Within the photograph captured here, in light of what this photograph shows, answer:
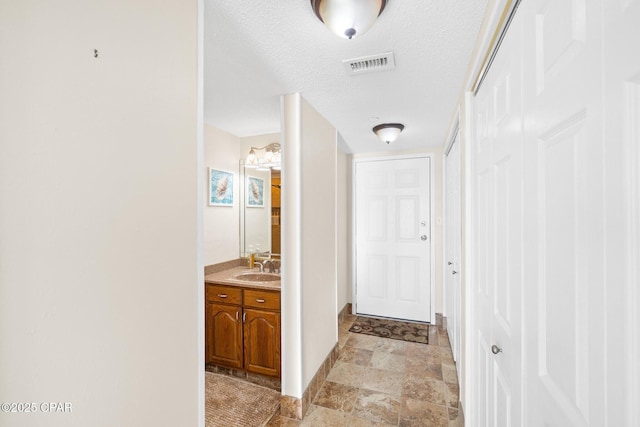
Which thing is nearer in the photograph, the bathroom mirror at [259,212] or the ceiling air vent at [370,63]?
the ceiling air vent at [370,63]

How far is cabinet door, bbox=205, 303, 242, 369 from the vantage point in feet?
7.98

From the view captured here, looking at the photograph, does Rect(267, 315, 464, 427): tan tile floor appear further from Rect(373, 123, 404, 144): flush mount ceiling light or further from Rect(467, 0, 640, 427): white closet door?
Rect(373, 123, 404, 144): flush mount ceiling light

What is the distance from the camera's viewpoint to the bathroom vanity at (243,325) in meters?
2.31

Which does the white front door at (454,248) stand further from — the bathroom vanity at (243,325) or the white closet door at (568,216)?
the bathroom vanity at (243,325)

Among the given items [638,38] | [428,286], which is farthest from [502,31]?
[428,286]

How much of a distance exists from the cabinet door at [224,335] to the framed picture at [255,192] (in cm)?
117

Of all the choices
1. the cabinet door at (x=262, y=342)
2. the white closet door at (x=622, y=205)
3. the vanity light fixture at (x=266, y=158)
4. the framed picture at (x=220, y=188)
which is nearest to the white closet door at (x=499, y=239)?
the white closet door at (x=622, y=205)

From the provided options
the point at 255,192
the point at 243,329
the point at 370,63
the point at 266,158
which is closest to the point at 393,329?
the point at 243,329

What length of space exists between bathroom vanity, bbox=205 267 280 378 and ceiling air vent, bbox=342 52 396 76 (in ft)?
5.61

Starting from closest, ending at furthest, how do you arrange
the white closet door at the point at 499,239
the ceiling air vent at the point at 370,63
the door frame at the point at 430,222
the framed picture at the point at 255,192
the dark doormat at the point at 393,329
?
the white closet door at the point at 499,239 < the ceiling air vent at the point at 370,63 < the framed picture at the point at 255,192 < the dark doormat at the point at 393,329 < the door frame at the point at 430,222

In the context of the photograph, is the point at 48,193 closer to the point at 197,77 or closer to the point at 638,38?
the point at 197,77

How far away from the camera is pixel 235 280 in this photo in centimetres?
251

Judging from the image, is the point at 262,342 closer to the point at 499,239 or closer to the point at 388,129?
the point at 499,239

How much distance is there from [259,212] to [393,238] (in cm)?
194
